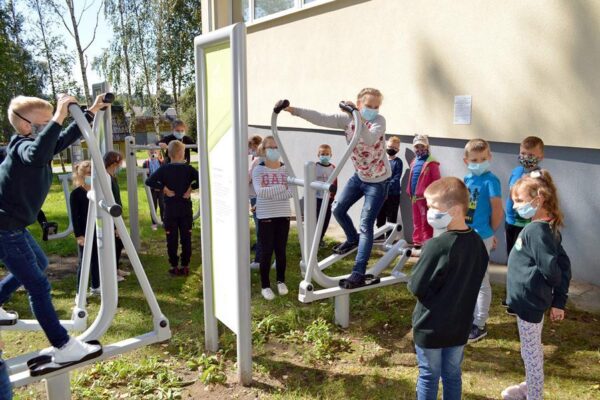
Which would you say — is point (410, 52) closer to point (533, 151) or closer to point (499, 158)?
point (499, 158)

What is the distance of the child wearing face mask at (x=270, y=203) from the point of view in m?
4.72

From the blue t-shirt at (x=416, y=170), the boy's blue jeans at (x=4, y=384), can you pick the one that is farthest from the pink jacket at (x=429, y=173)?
the boy's blue jeans at (x=4, y=384)

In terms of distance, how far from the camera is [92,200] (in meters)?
3.10

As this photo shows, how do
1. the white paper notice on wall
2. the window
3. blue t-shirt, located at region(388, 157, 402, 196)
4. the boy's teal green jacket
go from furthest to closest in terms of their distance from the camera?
the window
blue t-shirt, located at region(388, 157, 402, 196)
the white paper notice on wall
the boy's teal green jacket

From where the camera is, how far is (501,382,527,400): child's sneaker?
10.2 feet

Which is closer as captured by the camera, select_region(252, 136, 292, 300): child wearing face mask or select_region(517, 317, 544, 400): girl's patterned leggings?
select_region(517, 317, 544, 400): girl's patterned leggings

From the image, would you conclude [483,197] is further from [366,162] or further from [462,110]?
[462,110]

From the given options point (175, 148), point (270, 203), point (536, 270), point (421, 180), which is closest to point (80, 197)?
point (175, 148)

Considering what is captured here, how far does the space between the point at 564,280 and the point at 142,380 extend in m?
2.74

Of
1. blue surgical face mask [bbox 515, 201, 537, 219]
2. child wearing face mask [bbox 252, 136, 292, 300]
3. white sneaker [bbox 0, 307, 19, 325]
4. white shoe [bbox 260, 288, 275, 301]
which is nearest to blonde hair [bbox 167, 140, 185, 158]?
child wearing face mask [bbox 252, 136, 292, 300]

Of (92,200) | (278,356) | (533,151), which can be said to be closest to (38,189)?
(92,200)

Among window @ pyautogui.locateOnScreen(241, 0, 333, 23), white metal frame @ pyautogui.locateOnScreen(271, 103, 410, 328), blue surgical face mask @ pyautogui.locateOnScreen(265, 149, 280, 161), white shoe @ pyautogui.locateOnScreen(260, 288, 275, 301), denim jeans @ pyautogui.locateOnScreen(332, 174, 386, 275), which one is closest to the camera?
white metal frame @ pyautogui.locateOnScreen(271, 103, 410, 328)

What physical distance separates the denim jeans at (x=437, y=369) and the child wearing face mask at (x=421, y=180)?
3.62 m

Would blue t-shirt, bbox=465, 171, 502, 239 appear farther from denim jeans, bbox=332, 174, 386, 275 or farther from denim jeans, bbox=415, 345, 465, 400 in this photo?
denim jeans, bbox=415, 345, 465, 400
